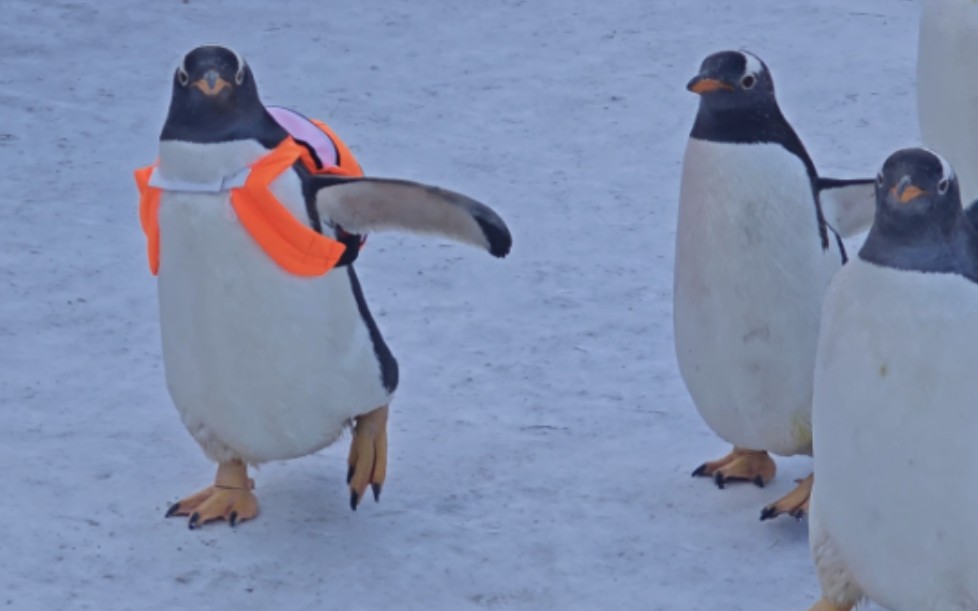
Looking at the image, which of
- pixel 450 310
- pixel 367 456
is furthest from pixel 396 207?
pixel 450 310

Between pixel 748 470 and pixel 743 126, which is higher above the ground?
pixel 743 126

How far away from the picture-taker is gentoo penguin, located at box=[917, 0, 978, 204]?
13.1 feet

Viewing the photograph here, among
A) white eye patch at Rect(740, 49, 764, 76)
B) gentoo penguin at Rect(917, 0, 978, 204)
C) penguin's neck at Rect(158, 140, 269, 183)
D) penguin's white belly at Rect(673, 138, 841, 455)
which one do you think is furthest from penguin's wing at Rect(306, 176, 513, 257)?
gentoo penguin at Rect(917, 0, 978, 204)

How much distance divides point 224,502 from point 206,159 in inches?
24.0

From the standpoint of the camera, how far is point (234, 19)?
21.9ft

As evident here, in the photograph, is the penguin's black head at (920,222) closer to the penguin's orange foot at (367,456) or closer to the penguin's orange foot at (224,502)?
the penguin's orange foot at (367,456)

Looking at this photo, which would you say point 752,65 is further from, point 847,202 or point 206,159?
point 206,159

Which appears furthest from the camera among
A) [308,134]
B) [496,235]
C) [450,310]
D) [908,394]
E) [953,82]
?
[450,310]

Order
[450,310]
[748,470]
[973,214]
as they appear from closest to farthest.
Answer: [973,214]
[748,470]
[450,310]

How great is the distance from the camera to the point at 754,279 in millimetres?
3166

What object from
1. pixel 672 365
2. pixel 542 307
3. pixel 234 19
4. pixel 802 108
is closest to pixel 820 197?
pixel 672 365

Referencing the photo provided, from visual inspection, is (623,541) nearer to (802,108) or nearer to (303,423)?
(303,423)

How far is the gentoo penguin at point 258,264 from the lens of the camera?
3.11 meters

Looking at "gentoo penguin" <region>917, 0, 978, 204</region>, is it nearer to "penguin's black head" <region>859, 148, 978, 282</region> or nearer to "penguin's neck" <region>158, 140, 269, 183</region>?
"penguin's black head" <region>859, 148, 978, 282</region>
